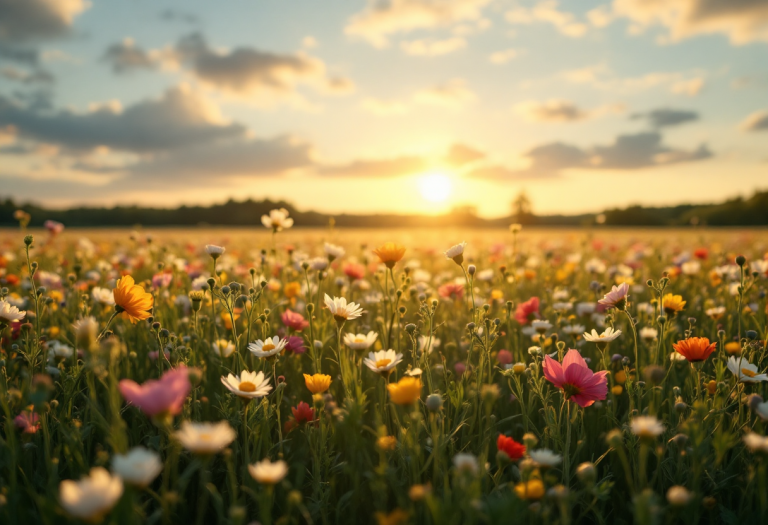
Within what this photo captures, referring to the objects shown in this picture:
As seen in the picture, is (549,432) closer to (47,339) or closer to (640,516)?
(640,516)

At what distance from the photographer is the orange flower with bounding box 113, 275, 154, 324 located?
157 cm

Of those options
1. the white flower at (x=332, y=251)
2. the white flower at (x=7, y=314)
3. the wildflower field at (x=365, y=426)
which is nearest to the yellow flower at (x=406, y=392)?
the wildflower field at (x=365, y=426)

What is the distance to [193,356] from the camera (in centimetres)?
176

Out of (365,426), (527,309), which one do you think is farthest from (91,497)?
(527,309)

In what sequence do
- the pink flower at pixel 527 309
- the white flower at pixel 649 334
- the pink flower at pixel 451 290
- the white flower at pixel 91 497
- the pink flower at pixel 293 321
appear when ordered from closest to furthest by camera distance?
1. the white flower at pixel 91 497
2. the pink flower at pixel 293 321
3. the white flower at pixel 649 334
4. the pink flower at pixel 527 309
5. the pink flower at pixel 451 290

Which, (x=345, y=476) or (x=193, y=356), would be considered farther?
(x=193, y=356)

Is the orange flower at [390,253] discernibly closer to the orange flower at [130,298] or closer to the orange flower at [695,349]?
the orange flower at [130,298]

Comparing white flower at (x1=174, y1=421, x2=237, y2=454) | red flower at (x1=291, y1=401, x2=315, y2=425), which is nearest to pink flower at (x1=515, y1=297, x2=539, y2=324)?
red flower at (x1=291, y1=401, x2=315, y2=425)

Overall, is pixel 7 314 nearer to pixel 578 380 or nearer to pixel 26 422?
pixel 26 422

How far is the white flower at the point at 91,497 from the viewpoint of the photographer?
28.7 inches

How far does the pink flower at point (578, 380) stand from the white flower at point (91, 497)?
115cm

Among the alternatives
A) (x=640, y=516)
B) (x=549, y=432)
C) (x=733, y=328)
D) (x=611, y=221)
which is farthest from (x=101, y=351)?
(x=611, y=221)

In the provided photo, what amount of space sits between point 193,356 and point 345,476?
2.31ft

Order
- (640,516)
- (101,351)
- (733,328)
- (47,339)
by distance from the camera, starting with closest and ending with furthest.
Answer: (640,516)
(101,351)
(47,339)
(733,328)
